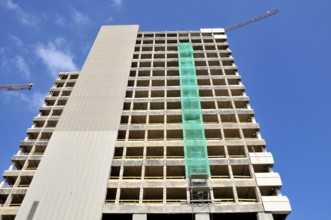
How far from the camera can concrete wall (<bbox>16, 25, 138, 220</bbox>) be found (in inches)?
1356

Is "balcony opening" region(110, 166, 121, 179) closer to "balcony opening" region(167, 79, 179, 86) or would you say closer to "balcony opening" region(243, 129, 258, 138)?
"balcony opening" region(243, 129, 258, 138)

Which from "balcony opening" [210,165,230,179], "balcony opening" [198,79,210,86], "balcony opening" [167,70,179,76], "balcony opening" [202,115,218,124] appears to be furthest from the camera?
"balcony opening" [167,70,179,76]

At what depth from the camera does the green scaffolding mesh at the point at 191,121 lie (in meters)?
39.3

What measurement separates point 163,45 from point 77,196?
128 feet

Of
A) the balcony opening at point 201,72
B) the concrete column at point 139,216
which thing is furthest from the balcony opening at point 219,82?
the concrete column at point 139,216

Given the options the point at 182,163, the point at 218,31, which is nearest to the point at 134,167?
the point at 182,163

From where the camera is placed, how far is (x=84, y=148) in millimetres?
40875

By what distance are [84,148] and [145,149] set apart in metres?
7.74

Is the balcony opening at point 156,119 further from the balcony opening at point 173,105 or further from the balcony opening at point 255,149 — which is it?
the balcony opening at point 255,149

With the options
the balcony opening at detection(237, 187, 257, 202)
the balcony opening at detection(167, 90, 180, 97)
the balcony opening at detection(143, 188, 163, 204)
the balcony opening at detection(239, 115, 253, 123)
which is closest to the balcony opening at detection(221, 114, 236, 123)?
the balcony opening at detection(239, 115, 253, 123)

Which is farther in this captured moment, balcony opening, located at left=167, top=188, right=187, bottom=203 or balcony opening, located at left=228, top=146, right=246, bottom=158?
balcony opening, located at left=228, top=146, right=246, bottom=158

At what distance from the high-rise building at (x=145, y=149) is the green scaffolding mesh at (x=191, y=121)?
5.5 inches

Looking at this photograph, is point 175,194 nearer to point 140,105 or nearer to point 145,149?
point 145,149

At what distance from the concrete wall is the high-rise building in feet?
0.42
